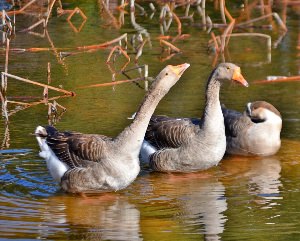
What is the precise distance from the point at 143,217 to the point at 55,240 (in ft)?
3.89

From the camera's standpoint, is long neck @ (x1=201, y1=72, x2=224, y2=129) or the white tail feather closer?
long neck @ (x1=201, y1=72, x2=224, y2=129)

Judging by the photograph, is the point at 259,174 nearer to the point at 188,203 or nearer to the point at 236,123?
the point at 236,123

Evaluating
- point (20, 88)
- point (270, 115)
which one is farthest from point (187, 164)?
point (20, 88)

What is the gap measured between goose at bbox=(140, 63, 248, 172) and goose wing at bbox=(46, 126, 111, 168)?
4.42 ft

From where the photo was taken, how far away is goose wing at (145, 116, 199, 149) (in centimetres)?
1123

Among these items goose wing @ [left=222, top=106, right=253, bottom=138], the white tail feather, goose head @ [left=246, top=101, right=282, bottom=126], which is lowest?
the white tail feather

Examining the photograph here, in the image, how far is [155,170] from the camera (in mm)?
11422

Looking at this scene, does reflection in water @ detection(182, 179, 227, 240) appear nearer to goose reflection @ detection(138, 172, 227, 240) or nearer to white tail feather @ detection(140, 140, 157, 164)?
goose reflection @ detection(138, 172, 227, 240)

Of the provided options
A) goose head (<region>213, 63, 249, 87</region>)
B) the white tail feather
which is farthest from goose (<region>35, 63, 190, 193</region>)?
goose head (<region>213, 63, 249, 87</region>)

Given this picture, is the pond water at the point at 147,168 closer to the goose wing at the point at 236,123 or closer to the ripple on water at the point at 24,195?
the ripple on water at the point at 24,195

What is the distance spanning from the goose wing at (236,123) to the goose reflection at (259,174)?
0.36 metres

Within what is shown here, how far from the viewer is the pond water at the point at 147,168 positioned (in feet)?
29.5

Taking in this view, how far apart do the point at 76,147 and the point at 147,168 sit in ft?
5.99

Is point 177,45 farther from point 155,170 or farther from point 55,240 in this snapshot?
point 55,240
